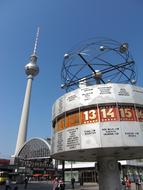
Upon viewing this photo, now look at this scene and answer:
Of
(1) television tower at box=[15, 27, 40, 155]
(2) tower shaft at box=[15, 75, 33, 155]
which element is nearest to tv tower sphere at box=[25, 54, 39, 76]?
(1) television tower at box=[15, 27, 40, 155]

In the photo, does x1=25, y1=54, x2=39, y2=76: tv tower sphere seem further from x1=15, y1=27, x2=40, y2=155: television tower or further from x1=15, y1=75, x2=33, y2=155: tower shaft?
x1=15, y1=75, x2=33, y2=155: tower shaft

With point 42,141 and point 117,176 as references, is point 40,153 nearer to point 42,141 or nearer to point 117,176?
point 42,141

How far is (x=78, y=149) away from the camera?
17.5 m

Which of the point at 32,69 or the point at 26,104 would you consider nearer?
the point at 26,104

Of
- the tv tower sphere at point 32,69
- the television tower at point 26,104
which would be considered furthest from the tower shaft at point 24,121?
the tv tower sphere at point 32,69

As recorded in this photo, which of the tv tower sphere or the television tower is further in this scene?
the tv tower sphere

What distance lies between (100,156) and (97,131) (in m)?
4.43

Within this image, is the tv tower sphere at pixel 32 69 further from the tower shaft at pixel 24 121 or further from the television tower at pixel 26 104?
the tower shaft at pixel 24 121

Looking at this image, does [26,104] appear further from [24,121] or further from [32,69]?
[32,69]

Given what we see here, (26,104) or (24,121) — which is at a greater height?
(26,104)

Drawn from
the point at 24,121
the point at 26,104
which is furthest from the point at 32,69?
the point at 24,121

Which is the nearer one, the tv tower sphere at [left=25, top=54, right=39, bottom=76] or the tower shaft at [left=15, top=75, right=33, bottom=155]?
the tower shaft at [left=15, top=75, right=33, bottom=155]

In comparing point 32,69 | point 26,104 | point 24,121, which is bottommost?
point 24,121

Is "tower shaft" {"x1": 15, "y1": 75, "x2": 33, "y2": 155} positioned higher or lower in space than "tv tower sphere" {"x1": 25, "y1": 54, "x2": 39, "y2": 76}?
lower
